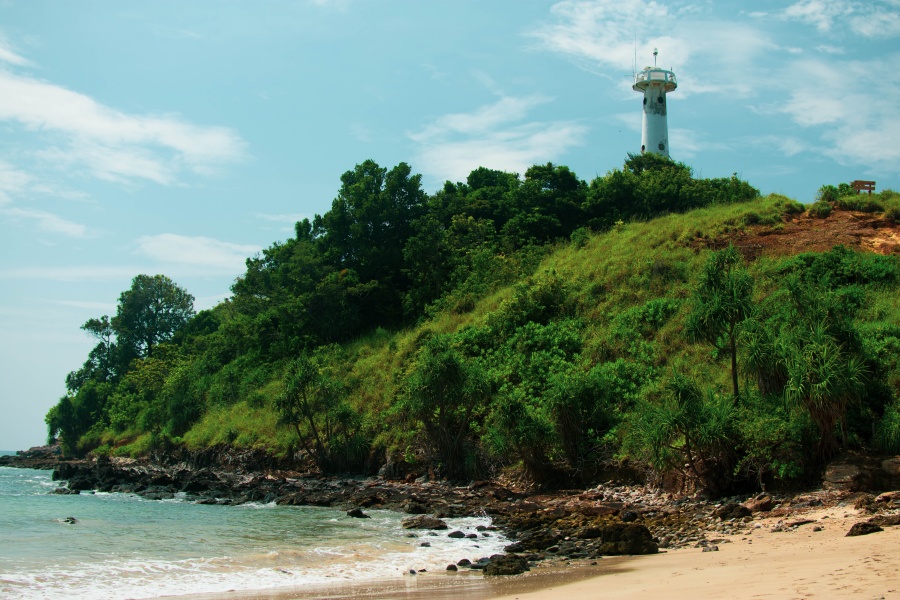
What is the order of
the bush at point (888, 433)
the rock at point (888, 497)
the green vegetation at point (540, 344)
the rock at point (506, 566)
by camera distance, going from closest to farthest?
1. the rock at point (506, 566)
2. the rock at point (888, 497)
3. the bush at point (888, 433)
4. the green vegetation at point (540, 344)

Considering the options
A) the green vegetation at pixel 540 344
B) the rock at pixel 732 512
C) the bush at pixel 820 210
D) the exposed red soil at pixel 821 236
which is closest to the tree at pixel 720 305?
the green vegetation at pixel 540 344

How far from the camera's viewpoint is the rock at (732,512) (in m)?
16.0

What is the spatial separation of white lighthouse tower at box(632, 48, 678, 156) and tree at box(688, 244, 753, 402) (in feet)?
140

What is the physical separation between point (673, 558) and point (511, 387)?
17637 millimetres

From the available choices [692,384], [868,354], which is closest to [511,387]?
[692,384]

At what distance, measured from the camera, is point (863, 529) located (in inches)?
482

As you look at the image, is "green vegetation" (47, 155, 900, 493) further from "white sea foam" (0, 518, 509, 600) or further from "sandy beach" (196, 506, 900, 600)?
"white sea foam" (0, 518, 509, 600)

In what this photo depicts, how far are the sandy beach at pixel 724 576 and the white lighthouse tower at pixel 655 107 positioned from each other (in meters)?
51.1

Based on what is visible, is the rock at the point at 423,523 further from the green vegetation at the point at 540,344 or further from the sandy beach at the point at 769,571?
the sandy beach at the point at 769,571

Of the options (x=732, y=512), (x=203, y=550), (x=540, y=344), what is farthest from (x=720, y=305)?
(x=203, y=550)

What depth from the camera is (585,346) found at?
32.0 m

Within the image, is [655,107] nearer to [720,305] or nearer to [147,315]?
[720,305]

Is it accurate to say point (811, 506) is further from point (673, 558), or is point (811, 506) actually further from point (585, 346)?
point (585, 346)

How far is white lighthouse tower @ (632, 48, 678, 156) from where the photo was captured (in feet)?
200
